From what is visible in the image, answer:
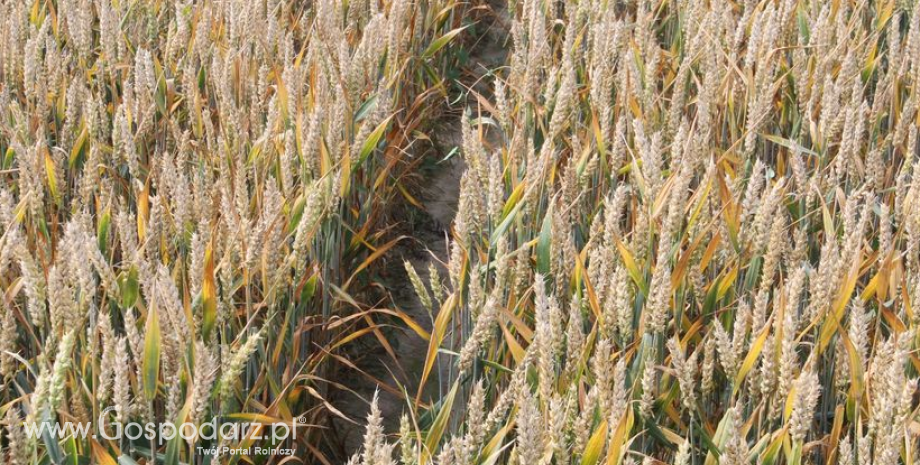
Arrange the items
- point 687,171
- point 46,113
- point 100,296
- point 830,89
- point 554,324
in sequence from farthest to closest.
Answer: point 46,113 < point 830,89 < point 100,296 < point 687,171 < point 554,324

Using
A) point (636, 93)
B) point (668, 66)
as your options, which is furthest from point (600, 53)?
point (668, 66)

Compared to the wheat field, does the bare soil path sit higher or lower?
lower

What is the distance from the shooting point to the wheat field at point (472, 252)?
123cm

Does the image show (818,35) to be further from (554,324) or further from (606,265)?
(554,324)

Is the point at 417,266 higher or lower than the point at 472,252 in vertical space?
lower

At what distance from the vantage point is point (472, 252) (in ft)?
6.51

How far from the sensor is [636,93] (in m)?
2.05

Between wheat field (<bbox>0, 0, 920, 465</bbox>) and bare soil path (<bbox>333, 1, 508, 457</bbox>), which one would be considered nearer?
wheat field (<bbox>0, 0, 920, 465</bbox>)

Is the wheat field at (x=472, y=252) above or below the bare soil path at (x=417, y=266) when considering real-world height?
above

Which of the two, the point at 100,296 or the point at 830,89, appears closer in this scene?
the point at 100,296

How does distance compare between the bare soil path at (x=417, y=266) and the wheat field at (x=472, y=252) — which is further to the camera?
the bare soil path at (x=417, y=266)

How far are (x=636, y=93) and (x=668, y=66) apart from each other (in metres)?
0.46

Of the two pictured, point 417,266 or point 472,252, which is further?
point 417,266

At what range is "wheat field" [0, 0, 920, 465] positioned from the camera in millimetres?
1231
